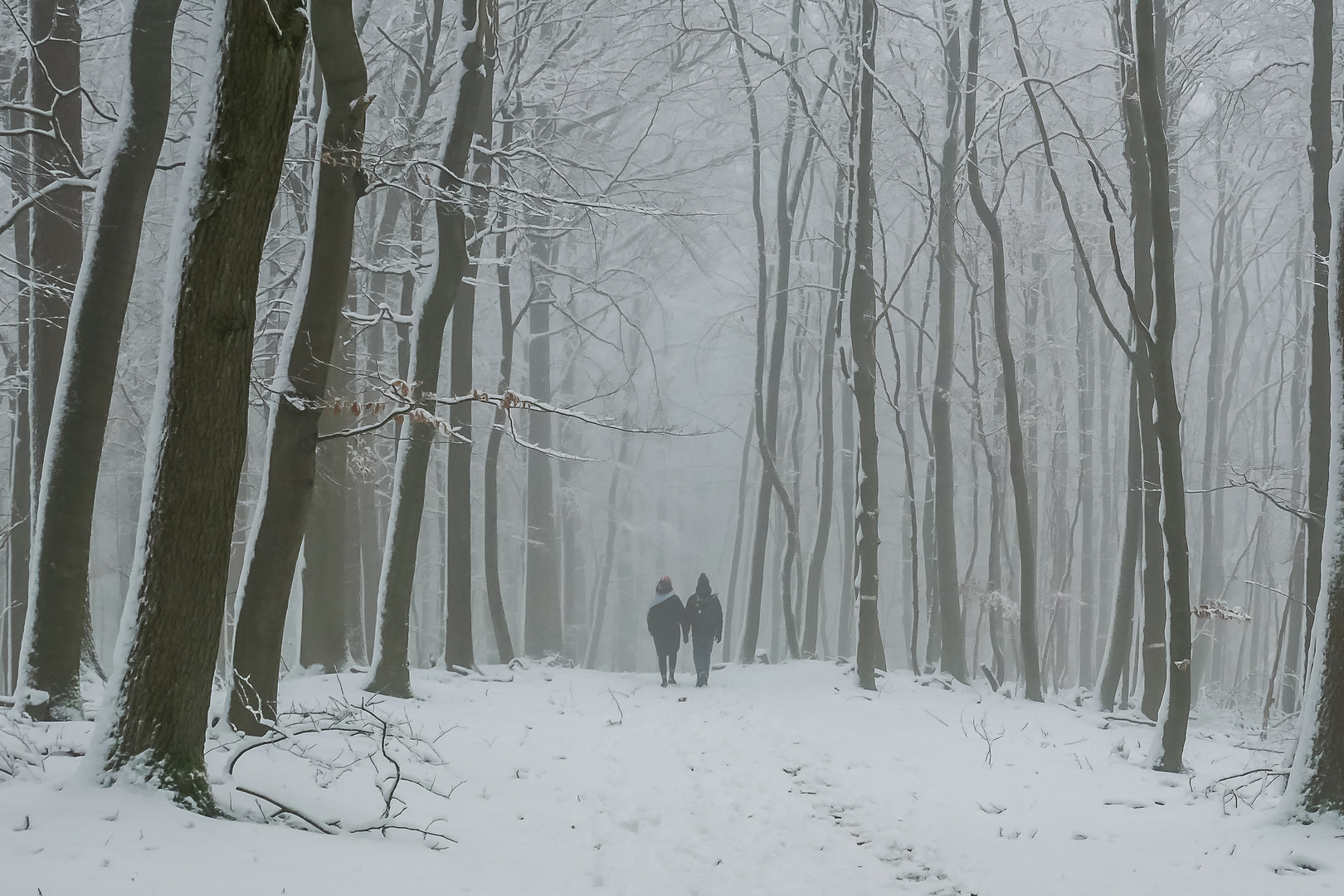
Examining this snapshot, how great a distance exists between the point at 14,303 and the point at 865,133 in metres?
15.1

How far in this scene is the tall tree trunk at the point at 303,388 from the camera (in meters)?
6.14

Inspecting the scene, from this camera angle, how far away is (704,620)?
1459cm

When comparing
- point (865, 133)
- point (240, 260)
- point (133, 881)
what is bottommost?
point (133, 881)

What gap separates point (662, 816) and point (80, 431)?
15.7ft

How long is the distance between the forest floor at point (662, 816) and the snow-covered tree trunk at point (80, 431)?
67 centimetres

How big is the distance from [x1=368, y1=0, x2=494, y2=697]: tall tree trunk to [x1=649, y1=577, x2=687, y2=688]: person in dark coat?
547 centimetres

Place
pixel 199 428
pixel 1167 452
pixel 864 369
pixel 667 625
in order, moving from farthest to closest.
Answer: pixel 667 625 → pixel 864 369 → pixel 1167 452 → pixel 199 428

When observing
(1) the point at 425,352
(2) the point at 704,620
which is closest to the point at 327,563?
(1) the point at 425,352

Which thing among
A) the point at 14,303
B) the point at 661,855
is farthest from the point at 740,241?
the point at 661,855

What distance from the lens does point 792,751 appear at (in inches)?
333

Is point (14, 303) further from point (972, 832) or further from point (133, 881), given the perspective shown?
point (972, 832)

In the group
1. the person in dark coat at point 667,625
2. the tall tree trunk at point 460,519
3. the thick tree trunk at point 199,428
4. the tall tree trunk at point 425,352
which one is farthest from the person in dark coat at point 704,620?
the thick tree trunk at point 199,428

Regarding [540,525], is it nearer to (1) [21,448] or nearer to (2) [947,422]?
(2) [947,422]

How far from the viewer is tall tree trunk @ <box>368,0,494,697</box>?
891 cm
